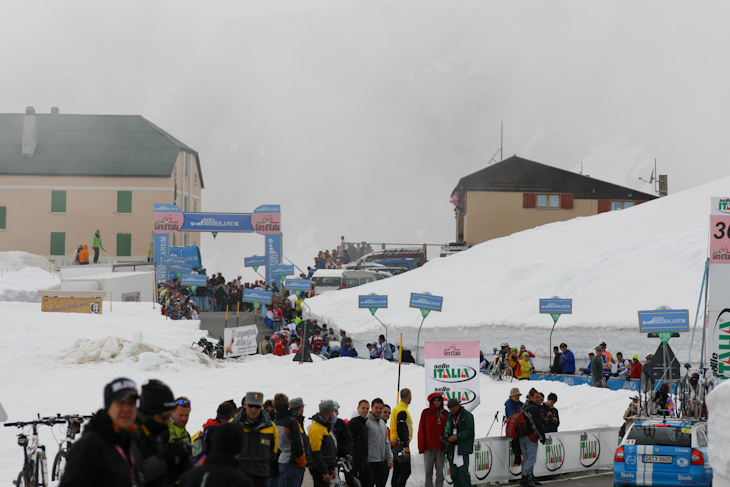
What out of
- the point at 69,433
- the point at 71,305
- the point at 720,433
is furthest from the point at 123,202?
the point at 720,433

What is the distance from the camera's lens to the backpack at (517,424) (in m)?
12.1

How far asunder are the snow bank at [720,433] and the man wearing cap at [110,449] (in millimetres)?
6095

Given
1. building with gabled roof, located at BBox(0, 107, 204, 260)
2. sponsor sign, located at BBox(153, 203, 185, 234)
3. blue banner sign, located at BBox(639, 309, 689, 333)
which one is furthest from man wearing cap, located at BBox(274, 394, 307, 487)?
building with gabled roof, located at BBox(0, 107, 204, 260)

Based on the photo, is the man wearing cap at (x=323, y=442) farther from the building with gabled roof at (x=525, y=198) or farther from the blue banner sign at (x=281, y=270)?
the building with gabled roof at (x=525, y=198)

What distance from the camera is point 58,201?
58812mm

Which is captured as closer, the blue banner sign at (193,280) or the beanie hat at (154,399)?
the beanie hat at (154,399)

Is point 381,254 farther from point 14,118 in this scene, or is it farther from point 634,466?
point 634,466

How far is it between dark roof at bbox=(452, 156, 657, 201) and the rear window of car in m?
52.4

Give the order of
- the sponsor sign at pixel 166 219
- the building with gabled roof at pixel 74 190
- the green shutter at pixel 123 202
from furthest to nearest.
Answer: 1. the green shutter at pixel 123 202
2. the building with gabled roof at pixel 74 190
3. the sponsor sign at pixel 166 219

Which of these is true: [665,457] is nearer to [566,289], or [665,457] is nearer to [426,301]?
[426,301]

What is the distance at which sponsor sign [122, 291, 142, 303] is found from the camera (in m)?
36.8

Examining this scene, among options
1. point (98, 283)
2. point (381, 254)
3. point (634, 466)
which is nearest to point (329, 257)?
point (381, 254)

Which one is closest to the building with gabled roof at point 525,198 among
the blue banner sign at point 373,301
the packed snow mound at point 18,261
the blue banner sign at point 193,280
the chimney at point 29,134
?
the packed snow mound at point 18,261

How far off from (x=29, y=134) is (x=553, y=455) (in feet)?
180
